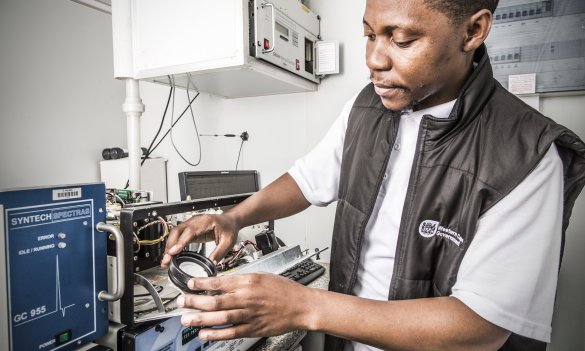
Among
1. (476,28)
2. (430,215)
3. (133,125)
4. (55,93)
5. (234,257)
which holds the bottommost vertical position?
(234,257)

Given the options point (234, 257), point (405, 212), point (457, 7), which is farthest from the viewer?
point (234, 257)

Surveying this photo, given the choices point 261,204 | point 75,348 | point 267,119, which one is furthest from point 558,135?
point 267,119

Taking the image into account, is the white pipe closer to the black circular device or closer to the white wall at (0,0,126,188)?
the black circular device

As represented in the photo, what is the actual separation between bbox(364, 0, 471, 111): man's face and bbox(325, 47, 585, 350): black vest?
67 millimetres

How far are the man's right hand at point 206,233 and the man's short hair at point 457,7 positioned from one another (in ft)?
2.29

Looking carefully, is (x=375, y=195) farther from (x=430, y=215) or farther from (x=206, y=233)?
(x=206, y=233)

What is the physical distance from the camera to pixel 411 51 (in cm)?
72

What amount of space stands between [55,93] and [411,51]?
8.33ft

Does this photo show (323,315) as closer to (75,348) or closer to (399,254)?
(399,254)

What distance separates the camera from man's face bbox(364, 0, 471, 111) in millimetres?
689

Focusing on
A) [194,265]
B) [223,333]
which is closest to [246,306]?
[223,333]

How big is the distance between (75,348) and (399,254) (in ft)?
2.40

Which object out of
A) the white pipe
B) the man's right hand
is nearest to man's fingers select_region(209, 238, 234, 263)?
the man's right hand

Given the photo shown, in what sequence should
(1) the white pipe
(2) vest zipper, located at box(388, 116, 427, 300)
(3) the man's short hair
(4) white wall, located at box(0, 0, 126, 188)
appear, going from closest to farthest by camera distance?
(3) the man's short hair → (2) vest zipper, located at box(388, 116, 427, 300) → (1) the white pipe → (4) white wall, located at box(0, 0, 126, 188)
